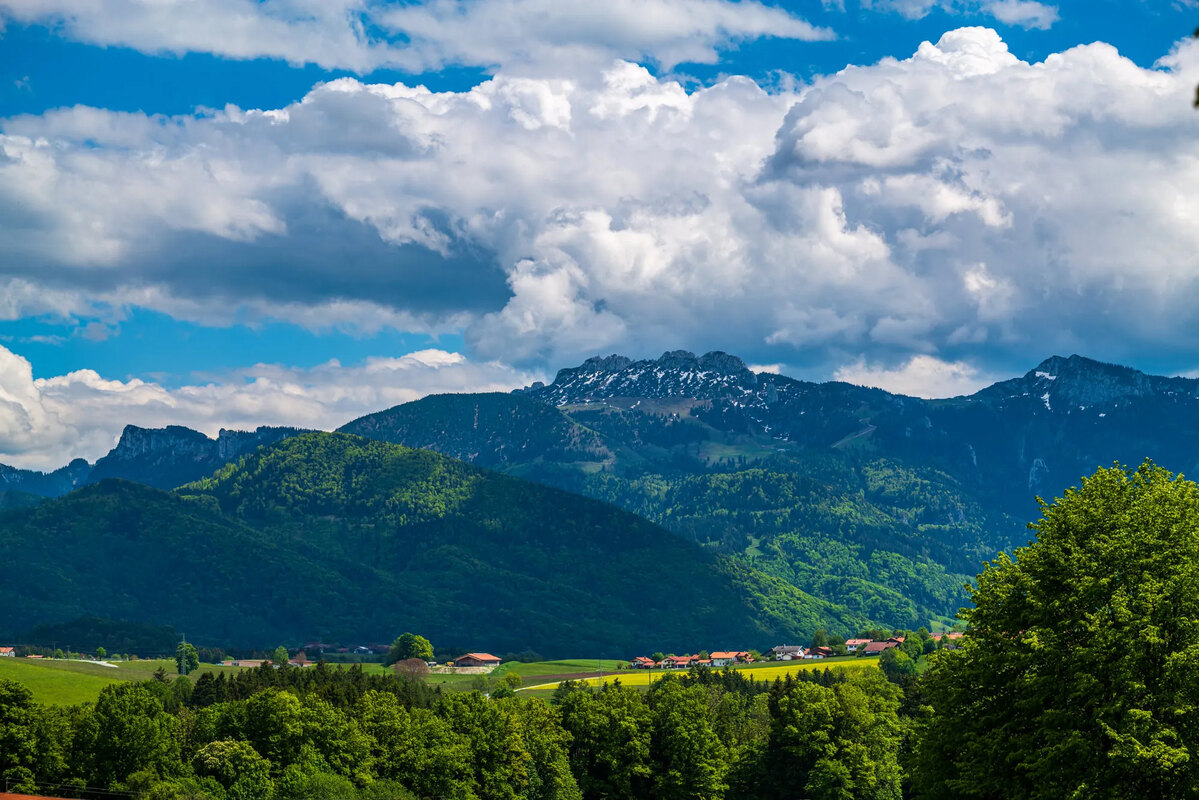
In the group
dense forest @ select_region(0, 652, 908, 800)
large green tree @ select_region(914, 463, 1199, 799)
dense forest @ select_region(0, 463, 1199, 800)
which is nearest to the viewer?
large green tree @ select_region(914, 463, 1199, 799)

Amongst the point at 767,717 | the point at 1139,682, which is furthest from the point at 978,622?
the point at 767,717

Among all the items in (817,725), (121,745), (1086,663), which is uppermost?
(1086,663)

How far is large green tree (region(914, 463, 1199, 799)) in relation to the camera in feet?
180

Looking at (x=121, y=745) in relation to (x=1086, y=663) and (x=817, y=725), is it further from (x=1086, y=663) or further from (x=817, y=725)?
(x=1086, y=663)

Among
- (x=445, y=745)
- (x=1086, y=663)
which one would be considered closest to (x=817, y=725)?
(x=445, y=745)

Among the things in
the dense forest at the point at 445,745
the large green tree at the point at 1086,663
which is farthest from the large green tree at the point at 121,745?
the large green tree at the point at 1086,663

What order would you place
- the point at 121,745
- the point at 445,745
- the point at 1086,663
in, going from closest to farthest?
the point at 1086,663 → the point at 121,745 → the point at 445,745

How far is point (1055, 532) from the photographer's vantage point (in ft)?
208

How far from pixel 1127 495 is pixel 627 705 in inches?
4668

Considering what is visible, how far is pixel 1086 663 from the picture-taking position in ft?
186

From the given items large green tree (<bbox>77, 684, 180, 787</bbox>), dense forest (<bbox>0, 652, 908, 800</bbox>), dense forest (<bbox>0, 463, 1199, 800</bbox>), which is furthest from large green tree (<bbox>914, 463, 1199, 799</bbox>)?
large green tree (<bbox>77, 684, 180, 787</bbox>)

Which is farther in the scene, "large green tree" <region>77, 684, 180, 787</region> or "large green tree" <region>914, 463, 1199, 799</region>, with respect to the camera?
"large green tree" <region>77, 684, 180, 787</region>

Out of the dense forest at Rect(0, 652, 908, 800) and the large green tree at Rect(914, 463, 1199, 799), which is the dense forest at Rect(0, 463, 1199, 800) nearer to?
the large green tree at Rect(914, 463, 1199, 799)

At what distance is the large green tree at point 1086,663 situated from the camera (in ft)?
180
